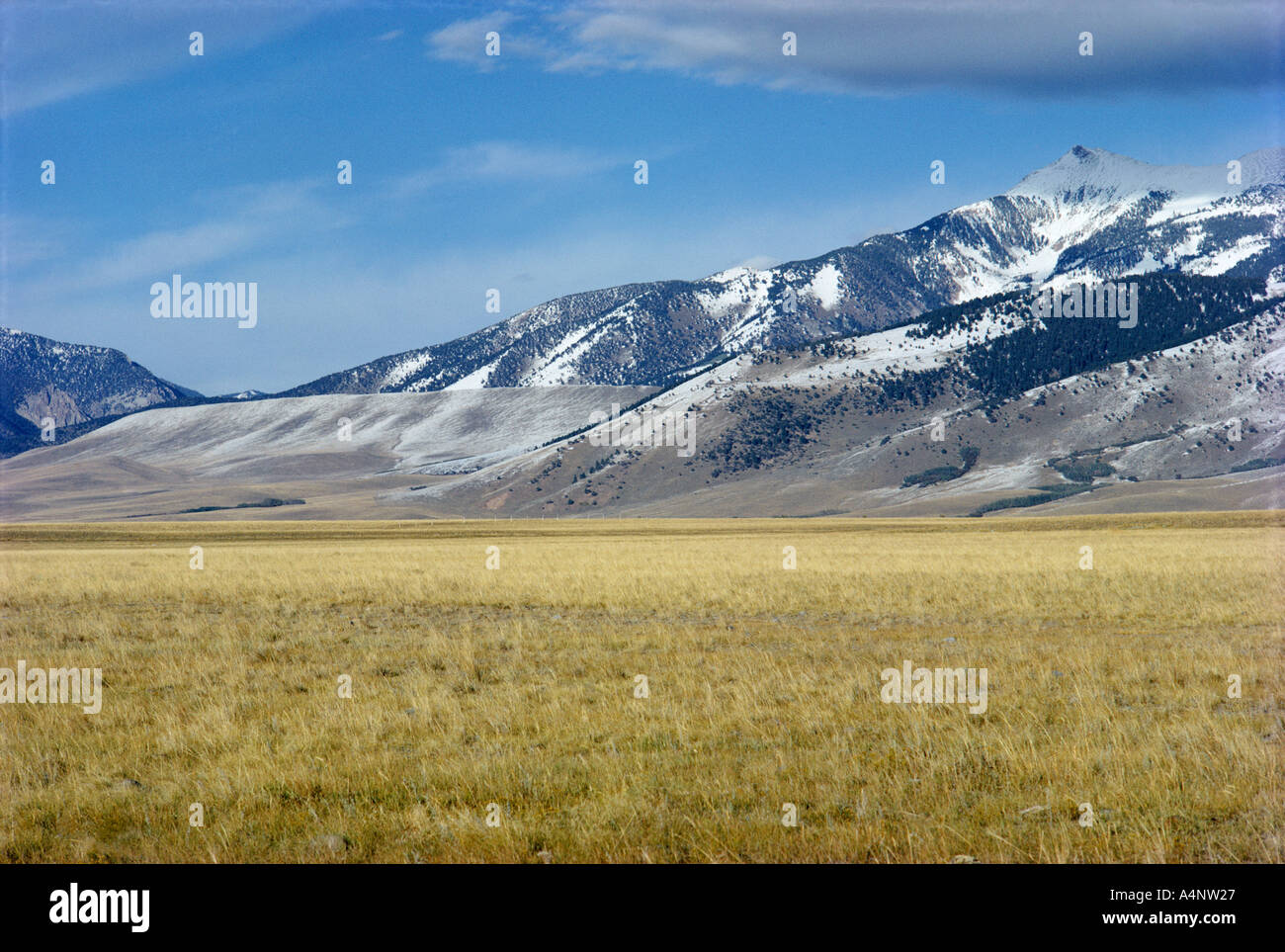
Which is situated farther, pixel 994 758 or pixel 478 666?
pixel 478 666

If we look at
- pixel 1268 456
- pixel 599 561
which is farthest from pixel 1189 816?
pixel 1268 456

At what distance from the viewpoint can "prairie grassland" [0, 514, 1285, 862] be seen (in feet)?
25.1

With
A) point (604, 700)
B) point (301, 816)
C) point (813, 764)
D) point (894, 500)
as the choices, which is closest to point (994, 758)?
point (813, 764)

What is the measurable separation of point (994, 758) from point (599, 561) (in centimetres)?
3193

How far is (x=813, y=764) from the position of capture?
9.42 metres

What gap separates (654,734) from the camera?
1083cm

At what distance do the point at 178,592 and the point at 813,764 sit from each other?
24675 mm

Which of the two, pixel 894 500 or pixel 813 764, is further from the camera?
pixel 894 500

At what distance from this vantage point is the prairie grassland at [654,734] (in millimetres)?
Answer: 7660
